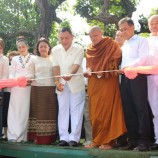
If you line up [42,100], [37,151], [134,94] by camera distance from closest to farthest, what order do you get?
1. [134,94]
2. [37,151]
3. [42,100]

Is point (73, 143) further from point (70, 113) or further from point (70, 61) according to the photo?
point (70, 61)

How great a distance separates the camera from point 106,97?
4.52 m

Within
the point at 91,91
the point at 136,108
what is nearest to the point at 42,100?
the point at 91,91

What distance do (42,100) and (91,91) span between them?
88 centimetres

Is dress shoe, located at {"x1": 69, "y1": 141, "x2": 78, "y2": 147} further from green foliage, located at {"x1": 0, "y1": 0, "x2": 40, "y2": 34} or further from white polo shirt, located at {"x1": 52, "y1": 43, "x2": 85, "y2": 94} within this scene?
green foliage, located at {"x1": 0, "y1": 0, "x2": 40, "y2": 34}

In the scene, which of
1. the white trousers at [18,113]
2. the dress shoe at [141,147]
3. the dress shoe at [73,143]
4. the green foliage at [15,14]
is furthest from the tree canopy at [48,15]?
the dress shoe at [141,147]

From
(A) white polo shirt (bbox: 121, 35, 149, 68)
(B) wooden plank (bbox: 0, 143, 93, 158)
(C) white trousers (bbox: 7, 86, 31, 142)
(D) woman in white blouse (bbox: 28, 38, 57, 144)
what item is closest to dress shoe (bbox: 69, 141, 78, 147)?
(B) wooden plank (bbox: 0, 143, 93, 158)

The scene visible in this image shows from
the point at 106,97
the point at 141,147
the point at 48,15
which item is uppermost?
the point at 48,15

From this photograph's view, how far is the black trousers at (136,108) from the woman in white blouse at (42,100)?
1228 mm

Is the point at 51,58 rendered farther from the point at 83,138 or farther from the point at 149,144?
the point at 149,144

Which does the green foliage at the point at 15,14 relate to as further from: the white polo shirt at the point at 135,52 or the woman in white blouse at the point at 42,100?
the white polo shirt at the point at 135,52

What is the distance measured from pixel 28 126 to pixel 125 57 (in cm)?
190

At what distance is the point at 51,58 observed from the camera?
17.7ft

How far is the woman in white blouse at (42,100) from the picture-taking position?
5.15m
